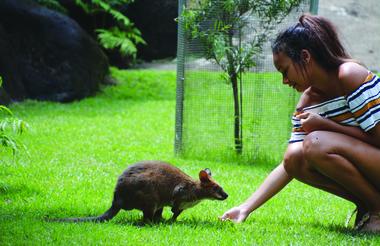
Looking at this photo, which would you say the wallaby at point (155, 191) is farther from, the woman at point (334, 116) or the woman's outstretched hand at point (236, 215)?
the woman at point (334, 116)

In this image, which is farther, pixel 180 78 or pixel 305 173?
pixel 180 78

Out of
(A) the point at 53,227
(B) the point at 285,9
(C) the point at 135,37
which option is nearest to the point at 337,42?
(A) the point at 53,227

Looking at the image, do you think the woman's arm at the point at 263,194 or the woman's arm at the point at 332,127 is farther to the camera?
the woman's arm at the point at 263,194

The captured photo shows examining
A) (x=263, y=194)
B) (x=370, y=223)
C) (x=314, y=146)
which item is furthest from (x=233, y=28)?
(x=370, y=223)

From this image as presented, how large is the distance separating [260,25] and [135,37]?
876cm

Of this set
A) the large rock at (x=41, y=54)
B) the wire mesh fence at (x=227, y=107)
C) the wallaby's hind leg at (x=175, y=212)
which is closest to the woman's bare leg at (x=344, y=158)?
the wallaby's hind leg at (x=175, y=212)

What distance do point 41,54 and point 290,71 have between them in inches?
392

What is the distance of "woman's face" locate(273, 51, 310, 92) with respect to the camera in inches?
185

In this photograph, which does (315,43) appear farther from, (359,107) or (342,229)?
(342,229)

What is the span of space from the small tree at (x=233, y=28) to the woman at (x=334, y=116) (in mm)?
3597

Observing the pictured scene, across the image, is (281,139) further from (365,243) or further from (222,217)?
(365,243)

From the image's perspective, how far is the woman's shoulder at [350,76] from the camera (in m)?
4.57

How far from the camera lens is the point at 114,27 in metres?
16.8

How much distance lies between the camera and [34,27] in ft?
45.1
